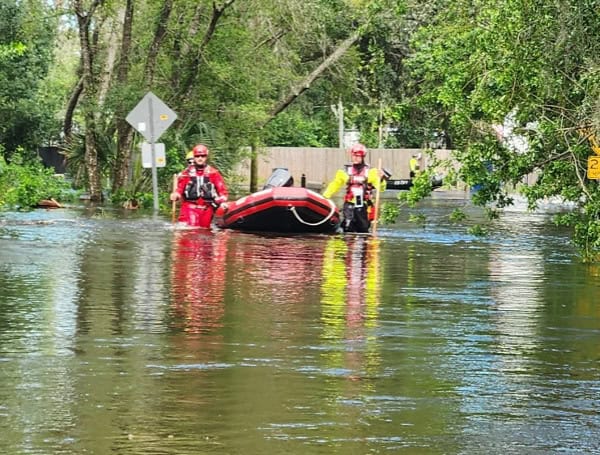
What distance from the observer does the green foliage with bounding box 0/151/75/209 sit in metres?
31.2

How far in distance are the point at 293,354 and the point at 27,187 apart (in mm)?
22563

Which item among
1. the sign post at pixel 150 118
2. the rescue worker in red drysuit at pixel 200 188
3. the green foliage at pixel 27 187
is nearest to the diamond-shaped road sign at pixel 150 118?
the sign post at pixel 150 118

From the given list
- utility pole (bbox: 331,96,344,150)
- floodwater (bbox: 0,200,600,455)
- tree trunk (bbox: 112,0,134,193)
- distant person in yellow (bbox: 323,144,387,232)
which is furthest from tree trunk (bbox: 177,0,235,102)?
utility pole (bbox: 331,96,344,150)

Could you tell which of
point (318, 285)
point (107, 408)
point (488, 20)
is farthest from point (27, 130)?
point (107, 408)

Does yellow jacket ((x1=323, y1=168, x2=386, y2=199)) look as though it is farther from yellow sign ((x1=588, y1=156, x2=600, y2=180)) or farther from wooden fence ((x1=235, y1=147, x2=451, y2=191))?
wooden fence ((x1=235, y1=147, x2=451, y2=191))

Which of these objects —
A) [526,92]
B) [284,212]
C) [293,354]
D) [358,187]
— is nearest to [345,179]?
[358,187]

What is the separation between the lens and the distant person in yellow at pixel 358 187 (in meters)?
23.3

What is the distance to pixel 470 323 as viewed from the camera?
39.7ft

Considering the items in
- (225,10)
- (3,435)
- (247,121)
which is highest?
(225,10)

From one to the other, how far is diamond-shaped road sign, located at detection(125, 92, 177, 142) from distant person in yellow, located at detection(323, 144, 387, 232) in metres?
6.39

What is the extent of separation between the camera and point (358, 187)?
23.5 meters

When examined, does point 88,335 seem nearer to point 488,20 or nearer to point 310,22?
point 488,20

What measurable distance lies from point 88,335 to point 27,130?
1658 inches

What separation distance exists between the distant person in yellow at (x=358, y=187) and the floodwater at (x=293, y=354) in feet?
14.3
